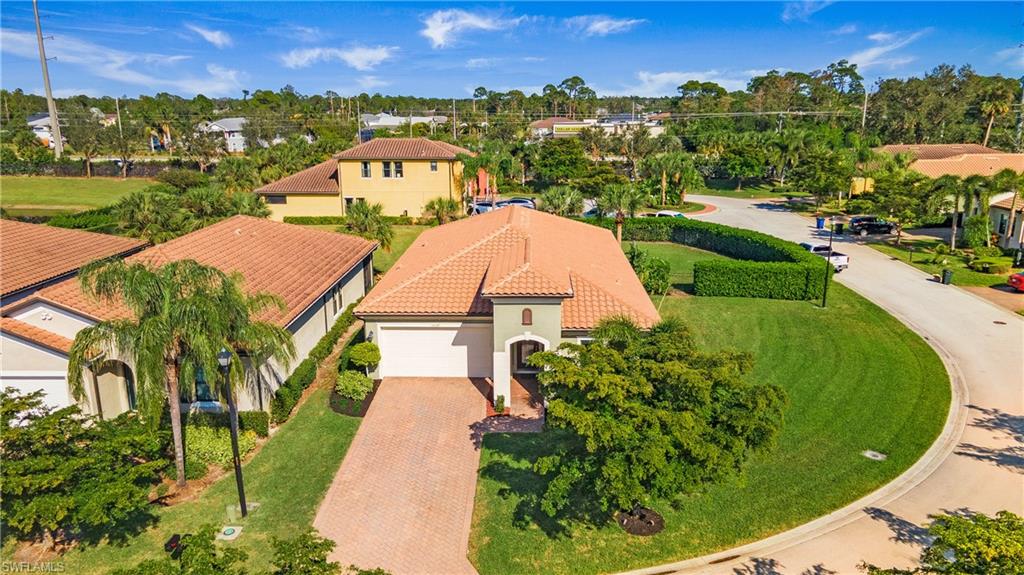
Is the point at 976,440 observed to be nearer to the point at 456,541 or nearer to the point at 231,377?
the point at 456,541

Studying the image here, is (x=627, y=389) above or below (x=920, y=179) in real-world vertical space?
below

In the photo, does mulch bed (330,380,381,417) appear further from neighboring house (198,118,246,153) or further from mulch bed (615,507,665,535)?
neighboring house (198,118,246,153)

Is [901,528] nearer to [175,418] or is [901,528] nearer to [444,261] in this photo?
[444,261]

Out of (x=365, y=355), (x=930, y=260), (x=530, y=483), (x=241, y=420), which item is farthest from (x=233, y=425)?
(x=930, y=260)

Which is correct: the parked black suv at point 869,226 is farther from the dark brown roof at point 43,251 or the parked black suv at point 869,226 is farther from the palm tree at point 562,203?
the dark brown roof at point 43,251

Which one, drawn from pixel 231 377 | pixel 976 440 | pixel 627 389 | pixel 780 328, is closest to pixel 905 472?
pixel 976 440

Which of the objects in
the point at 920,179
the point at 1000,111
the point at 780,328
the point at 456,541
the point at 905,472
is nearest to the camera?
the point at 456,541

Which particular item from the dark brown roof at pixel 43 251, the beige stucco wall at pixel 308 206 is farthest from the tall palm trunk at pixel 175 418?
the beige stucco wall at pixel 308 206

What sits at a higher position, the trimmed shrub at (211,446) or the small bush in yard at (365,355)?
the small bush in yard at (365,355)
